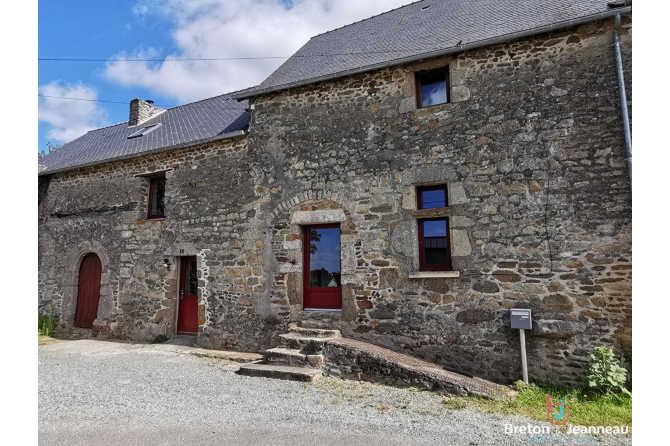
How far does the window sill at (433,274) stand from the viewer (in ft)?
18.1

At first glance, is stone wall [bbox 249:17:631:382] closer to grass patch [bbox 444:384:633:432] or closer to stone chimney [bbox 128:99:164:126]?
grass patch [bbox 444:384:633:432]

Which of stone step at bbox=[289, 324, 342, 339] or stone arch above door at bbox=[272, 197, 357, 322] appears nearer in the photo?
stone step at bbox=[289, 324, 342, 339]

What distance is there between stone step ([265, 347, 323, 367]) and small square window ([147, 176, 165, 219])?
14.7 ft

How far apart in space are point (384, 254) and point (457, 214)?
3.97 ft

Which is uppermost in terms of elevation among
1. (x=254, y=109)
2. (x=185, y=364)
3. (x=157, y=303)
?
(x=254, y=109)

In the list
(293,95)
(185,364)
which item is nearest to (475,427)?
(185,364)

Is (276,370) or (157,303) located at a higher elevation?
(157,303)

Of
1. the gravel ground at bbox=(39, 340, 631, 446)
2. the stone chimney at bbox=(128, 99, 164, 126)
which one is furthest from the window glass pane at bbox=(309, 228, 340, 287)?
the stone chimney at bbox=(128, 99, 164, 126)

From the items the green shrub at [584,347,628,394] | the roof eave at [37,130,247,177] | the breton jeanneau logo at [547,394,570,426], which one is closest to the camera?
the breton jeanneau logo at [547,394,570,426]

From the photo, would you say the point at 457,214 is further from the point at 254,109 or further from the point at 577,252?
the point at 254,109

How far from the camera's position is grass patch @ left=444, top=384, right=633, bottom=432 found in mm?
3921

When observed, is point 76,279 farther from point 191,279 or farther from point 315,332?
point 315,332

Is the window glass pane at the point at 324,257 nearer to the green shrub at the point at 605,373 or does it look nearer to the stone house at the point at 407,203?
the stone house at the point at 407,203

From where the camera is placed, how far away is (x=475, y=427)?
3.65m
